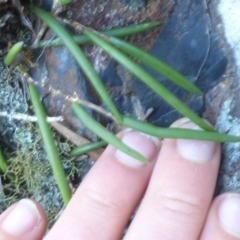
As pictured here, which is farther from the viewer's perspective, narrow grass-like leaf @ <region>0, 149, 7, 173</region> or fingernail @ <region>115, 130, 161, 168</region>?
narrow grass-like leaf @ <region>0, 149, 7, 173</region>

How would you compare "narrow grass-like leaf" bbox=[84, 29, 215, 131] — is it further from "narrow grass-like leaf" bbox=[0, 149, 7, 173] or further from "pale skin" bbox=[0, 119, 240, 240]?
"narrow grass-like leaf" bbox=[0, 149, 7, 173]

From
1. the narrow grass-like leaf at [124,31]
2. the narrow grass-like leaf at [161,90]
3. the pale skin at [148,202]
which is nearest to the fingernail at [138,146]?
the pale skin at [148,202]

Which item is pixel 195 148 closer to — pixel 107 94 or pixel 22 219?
pixel 107 94

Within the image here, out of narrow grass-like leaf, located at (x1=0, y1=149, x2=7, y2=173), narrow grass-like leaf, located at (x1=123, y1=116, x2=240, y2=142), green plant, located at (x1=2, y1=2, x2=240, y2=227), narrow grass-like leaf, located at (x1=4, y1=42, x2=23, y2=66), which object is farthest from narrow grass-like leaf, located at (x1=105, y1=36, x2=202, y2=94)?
narrow grass-like leaf, located at (x1=0, y1=149, x2=7, y2=173)

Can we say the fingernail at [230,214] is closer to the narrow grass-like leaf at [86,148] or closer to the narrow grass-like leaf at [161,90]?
the narrow grass-like leaf at [161,90]

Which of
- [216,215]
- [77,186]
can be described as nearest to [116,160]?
[77,186]

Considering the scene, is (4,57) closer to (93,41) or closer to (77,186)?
(93,41)
